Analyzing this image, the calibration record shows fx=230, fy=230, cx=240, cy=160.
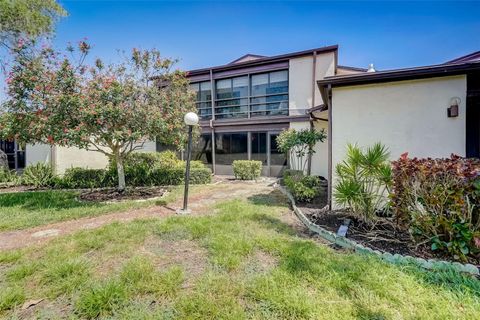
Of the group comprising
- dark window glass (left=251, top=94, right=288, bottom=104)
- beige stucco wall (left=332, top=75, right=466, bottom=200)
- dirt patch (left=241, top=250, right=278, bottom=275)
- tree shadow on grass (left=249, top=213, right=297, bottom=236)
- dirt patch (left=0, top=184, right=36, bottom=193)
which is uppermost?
dark window glass (left=251, top=94, right=288, bottom=104)

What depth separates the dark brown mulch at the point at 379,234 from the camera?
12.6 feet

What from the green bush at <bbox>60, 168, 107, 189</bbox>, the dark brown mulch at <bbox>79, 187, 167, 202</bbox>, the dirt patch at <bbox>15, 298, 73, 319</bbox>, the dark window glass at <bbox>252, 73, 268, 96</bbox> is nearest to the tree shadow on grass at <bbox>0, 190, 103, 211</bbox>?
the dark brown mulch at <bbox>79, 187, 167, 202</bbox>

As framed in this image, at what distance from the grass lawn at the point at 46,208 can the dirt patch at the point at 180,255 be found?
3.21 metres

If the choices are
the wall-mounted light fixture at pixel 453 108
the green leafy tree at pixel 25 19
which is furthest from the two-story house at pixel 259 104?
the green leafy tree at pixel 25 19

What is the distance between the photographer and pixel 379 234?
467 centimetres

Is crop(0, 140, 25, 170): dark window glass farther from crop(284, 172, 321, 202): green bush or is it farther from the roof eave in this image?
the roof eave

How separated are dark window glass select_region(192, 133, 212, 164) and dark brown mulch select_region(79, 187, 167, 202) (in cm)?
633

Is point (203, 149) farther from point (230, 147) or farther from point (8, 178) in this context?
Answer: point (8, 178)

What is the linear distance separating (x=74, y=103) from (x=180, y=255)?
5769 millimetres

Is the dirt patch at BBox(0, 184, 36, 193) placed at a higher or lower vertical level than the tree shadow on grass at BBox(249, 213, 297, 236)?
higher

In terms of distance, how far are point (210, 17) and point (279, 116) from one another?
249 inches

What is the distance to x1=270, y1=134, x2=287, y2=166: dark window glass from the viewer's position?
544 inches

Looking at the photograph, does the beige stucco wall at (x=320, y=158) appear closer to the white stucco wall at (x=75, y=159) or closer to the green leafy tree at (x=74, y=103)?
the green leafy tree at (x=74, y=103)

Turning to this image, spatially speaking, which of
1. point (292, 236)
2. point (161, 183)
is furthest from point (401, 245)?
point (161, 183)
